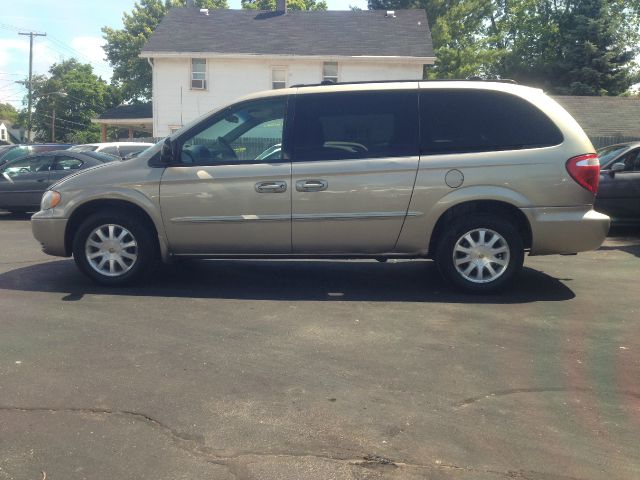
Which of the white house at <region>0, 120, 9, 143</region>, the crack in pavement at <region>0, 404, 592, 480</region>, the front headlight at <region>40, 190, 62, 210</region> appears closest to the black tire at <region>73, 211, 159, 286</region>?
the front headlight at <region>40, 190, 62, 210</region>

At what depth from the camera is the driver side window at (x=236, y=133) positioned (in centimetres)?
668

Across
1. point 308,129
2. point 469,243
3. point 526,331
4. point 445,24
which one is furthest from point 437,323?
point 445,24

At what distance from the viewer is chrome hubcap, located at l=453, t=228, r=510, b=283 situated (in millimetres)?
6461

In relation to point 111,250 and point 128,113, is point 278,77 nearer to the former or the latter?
point 128,113

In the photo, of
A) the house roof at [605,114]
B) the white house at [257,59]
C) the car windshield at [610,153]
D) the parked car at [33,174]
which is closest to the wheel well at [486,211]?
the car windshield at [610,153]

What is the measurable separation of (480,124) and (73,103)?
68470 mm

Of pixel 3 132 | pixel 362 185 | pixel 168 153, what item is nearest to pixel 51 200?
pixel 168 153

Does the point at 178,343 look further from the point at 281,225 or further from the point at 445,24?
the point at 445,24

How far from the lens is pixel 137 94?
55.6m

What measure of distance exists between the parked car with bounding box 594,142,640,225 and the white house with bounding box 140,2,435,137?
1676cm

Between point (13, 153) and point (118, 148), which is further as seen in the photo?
point (118, 148)

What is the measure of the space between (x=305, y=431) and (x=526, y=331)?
2.51 metres

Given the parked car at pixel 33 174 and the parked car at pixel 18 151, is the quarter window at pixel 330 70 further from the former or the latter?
the parked car at pixel 33 174

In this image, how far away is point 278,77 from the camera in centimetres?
2748
